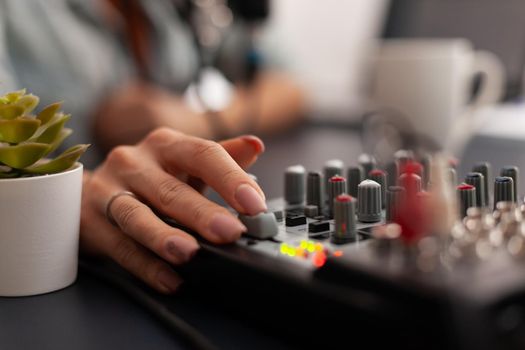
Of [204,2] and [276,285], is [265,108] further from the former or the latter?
[276,285]

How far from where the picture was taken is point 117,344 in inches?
17.1

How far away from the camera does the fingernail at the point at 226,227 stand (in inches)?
17.8

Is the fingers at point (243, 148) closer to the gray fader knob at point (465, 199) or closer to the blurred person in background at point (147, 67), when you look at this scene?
the gray fader knob at point (465, 199)

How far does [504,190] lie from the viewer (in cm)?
51

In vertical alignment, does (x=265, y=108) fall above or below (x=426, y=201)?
below

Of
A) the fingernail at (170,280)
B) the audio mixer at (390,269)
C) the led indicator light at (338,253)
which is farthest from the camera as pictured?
the fingernail at (170,280)

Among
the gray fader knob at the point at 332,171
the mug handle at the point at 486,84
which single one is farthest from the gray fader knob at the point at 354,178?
the mug handle at the point at 486,84

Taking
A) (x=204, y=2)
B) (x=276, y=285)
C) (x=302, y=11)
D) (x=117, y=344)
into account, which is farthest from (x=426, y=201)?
(x=302, y=11)

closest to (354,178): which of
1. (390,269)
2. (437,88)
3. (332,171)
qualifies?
(332,171)

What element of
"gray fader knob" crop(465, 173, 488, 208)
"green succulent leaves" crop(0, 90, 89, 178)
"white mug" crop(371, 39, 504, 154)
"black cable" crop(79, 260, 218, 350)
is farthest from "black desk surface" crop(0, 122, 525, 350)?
"white mug" crop(371, 39, 504, 154)

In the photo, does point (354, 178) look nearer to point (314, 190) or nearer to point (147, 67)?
point (314, 190)

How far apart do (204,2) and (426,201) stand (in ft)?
4.07

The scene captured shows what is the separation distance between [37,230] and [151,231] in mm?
93

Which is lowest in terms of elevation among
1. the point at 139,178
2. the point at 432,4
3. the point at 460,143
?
the point at 460,143
